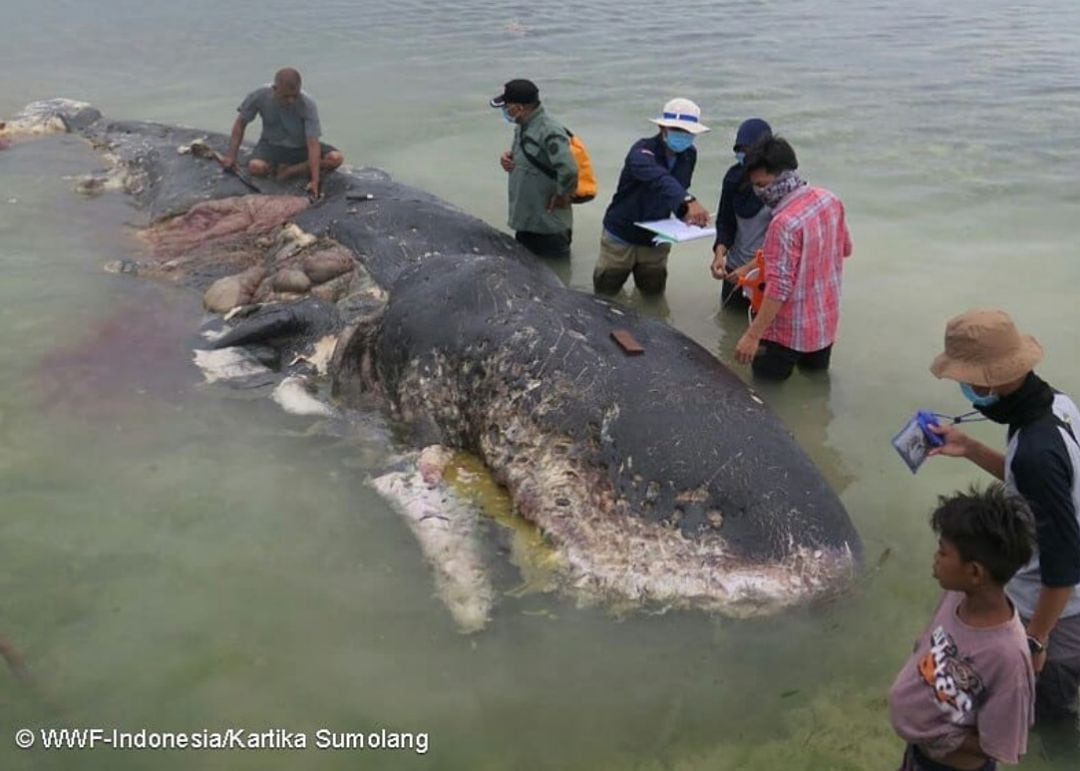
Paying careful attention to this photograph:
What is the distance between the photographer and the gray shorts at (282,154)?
9.44 metres

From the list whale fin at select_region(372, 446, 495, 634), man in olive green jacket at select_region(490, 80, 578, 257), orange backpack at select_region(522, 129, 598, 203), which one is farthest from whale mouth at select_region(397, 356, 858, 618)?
orange backpack at select_region(522, 129, 598, 203)

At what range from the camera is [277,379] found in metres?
6.54

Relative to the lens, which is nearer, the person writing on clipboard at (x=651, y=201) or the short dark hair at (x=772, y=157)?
the short dark hair at (x=772, y=157)

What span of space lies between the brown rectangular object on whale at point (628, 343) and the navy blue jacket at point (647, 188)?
207cm

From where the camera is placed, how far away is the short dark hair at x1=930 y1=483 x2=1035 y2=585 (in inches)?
104

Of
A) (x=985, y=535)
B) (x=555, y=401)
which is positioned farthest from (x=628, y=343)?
(x=985, y=535)

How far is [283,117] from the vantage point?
915cm

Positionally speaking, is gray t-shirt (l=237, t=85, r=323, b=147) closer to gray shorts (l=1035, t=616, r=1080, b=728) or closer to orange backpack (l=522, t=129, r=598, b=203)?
orange backpack (l=522, t=129, r=598, b=203)

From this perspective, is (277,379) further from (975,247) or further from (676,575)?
(975,247)

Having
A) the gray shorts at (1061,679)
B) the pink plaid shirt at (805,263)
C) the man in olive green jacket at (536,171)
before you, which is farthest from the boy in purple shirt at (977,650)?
the man in olive green jacket at (536,171)

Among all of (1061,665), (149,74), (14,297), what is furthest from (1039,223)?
(149,74)

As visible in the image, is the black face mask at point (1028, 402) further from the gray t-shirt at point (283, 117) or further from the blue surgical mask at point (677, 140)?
the gray t-shirt at point (283, 117)

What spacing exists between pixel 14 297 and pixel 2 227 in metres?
2.01

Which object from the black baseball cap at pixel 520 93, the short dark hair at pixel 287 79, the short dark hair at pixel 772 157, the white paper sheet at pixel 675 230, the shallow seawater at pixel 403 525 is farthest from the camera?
the short dark hair at pixel 287 79
